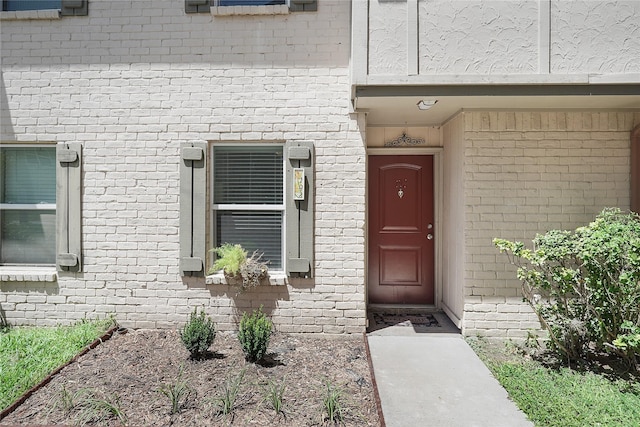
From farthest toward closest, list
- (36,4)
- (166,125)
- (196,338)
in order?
(36,4) → (166,125) → (196,338)

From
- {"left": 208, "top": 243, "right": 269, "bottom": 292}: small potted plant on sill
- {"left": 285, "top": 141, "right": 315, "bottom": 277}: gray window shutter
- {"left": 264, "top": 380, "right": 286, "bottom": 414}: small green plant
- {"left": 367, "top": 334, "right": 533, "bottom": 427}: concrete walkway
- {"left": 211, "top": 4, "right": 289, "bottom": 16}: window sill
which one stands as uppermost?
{"left": 211, "top": 4, "right": 289, "bottom": 16}: window sill

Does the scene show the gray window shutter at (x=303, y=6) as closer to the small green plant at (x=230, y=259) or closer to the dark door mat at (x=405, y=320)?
the small green plant at (x=230, y=259)

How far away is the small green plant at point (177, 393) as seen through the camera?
3.14 meters

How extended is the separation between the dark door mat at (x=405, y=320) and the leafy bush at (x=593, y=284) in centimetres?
140

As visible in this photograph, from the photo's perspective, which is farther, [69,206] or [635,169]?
[69,206]

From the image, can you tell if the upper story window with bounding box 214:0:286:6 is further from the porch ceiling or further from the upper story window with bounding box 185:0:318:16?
the porch ceiling

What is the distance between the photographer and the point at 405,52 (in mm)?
4117

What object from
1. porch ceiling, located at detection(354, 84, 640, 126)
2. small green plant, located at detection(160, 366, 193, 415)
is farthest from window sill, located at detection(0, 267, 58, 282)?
porch ceiling, located at detection(354, 84, 640, 126)

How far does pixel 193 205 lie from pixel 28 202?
2.33m

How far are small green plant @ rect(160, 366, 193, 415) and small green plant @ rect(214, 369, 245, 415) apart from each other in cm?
27

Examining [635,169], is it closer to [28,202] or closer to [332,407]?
[332,407]

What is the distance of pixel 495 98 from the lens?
168 inches

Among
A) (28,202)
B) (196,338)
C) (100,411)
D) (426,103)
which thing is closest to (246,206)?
(196,338)

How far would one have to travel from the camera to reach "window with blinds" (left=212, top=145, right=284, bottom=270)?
503cm
